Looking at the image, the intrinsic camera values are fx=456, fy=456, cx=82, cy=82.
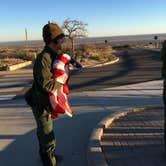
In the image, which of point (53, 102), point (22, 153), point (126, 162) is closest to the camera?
point (53, 102)

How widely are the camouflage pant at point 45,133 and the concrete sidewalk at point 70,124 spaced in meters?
0.58

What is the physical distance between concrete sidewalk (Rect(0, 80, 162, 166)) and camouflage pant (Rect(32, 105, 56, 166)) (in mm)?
578

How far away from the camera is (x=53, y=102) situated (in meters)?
5.42

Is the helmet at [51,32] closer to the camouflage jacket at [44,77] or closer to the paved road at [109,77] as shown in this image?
the camouflage jacket at [44,77]

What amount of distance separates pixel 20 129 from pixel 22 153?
5.78 ft

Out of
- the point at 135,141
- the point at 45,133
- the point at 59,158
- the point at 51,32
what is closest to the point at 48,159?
the point at 45,133

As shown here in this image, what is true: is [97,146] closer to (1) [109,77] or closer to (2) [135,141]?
(2) [135,141]

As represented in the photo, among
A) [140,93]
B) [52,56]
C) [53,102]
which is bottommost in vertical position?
[140,93]

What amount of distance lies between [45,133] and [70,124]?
3.34 meters

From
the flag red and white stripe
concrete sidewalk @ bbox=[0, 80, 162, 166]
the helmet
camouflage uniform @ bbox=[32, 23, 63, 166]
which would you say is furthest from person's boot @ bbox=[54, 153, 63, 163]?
the helmet

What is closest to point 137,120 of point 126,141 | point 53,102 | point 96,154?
point 126,141

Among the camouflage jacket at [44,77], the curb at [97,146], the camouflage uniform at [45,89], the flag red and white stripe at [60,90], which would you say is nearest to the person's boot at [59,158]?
the curb at [97,146]

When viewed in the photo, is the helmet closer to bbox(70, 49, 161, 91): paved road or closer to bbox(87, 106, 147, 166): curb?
bbox(87, 106, 147, 166): curb

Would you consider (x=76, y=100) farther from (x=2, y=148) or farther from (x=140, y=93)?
(x=2, y=148)
